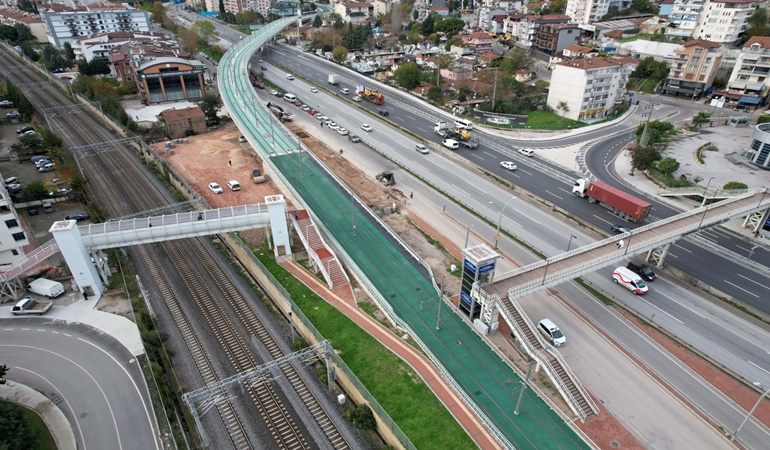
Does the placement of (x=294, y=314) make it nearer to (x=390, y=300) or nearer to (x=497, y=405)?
(x=390, y=300)

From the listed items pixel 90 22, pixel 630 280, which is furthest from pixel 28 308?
pixel 90 22

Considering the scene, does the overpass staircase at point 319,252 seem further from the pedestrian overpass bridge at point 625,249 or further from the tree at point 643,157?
the tree at point 643,157

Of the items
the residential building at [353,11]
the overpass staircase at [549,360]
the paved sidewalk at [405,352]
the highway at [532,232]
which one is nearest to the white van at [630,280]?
the highway at [532,232]

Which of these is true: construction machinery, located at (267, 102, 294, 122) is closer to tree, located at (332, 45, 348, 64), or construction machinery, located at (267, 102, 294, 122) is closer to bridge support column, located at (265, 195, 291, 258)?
→ bridge support column, located at (265, 195, 291, 258)

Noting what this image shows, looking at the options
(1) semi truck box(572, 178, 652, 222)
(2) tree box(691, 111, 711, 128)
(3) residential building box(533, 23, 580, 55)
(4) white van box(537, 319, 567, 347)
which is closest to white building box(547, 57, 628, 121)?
(2) tree box(691, 111, 711, 128)

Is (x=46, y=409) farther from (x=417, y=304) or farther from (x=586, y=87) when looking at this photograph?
(x=586, y=87)

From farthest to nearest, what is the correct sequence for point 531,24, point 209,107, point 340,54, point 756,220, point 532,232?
point 531,24 < point 340,54 < point 209,107 < point 532,232 < point 756,220
